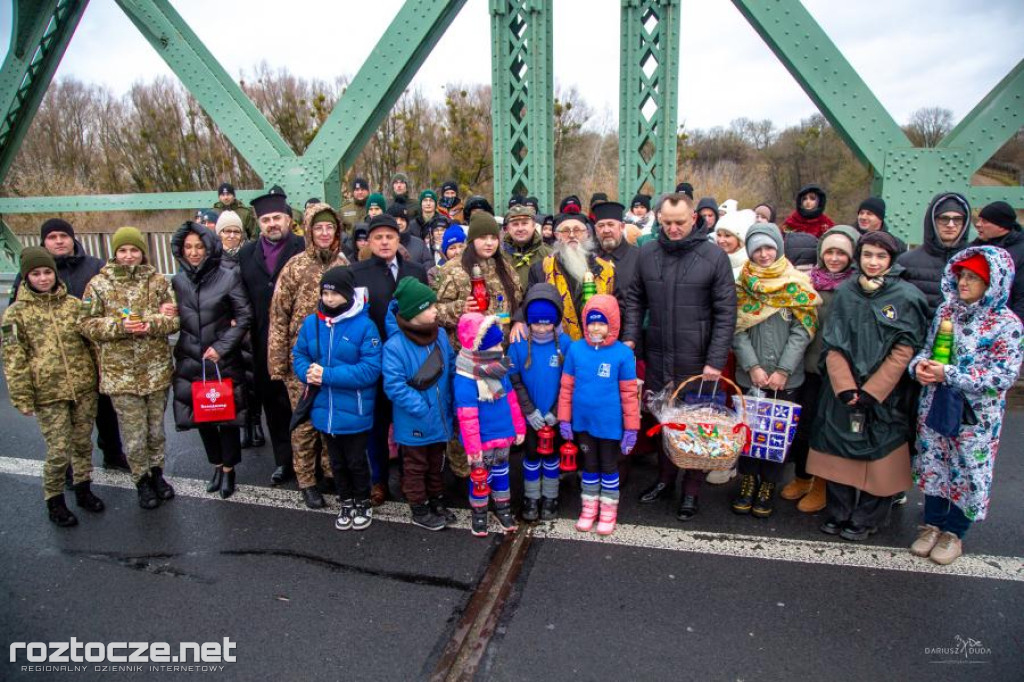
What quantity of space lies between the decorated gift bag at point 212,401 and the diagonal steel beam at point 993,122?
640 centimetres

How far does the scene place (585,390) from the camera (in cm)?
364

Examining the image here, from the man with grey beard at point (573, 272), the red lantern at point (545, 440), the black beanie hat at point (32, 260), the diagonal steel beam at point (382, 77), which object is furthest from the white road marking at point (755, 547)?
the diagonal steel beam at point (382, 77)

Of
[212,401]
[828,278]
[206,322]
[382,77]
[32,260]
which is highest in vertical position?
[382,77]

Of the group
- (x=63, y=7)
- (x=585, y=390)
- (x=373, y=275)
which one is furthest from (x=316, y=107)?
(x=585, y=390)

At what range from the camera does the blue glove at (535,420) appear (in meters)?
3.75

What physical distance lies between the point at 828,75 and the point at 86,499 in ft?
22.6

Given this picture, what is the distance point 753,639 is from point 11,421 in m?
6.67

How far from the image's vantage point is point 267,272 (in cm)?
435

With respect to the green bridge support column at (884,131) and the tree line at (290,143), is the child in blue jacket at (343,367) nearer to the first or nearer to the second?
the green bridge support column at (884,131)

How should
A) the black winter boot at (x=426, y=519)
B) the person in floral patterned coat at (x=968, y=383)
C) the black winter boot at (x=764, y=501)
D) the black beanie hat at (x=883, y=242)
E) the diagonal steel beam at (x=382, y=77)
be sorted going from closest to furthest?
the person in floral patterned coat at (x=968, y=383)
the black beanie hat at (x=883, y=242)
the black winter boot at (x=426, y=519)
the black winter boot at (x=764, y=501)
the diagonal steel beam at (x=382, y=77)

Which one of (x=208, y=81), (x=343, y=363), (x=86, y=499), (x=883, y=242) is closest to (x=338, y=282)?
(x=343, y=363)

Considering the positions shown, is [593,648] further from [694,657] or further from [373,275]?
[373,275]

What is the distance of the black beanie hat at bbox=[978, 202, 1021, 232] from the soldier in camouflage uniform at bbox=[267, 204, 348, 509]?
172 inches

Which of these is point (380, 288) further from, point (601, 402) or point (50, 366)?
point (50, 366)
